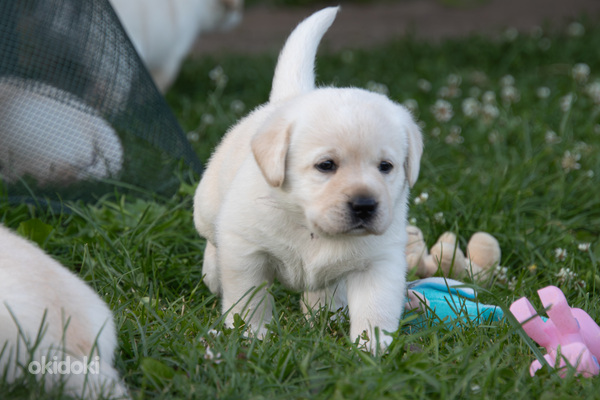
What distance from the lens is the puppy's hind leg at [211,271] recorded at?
10.3 feet

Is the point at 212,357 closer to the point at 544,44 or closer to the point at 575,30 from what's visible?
the point at 544,44

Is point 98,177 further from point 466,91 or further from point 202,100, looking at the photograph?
point 466,91

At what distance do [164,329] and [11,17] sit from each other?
1847 mm

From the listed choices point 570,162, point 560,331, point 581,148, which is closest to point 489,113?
point 581,148

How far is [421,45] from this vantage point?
26.7ft

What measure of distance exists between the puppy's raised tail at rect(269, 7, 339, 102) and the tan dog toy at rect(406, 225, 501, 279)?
82 cm

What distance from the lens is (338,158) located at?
2529 millimetres

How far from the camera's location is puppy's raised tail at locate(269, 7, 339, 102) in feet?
10.6

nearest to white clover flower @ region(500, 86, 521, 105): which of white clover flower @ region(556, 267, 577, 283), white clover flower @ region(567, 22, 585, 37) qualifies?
white clover flower @ region(567, 22, 585, 37)

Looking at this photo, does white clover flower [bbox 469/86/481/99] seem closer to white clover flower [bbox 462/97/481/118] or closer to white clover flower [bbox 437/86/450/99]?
white clover flower [bbox 437/86/450/99]

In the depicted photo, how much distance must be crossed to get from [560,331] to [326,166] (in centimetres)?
91

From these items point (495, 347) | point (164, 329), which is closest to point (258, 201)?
point (164, 329)

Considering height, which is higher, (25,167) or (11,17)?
(11,17)

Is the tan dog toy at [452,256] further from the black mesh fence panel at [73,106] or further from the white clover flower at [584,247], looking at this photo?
the black mesh fence panel at [73,106]
